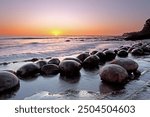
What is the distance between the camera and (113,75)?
587 cm

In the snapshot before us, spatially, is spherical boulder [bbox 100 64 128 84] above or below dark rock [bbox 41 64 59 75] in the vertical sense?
above

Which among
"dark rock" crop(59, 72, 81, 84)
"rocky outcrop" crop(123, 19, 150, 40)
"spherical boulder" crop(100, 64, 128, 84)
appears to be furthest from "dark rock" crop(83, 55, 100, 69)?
"rocky outcrop" crop(123, 19, 150, 40)

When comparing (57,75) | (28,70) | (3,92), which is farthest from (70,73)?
(3,92)

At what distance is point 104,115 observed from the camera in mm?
3260

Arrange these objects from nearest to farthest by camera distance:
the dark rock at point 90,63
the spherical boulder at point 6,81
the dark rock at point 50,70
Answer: the spherical boulder at point 6,81, the dark rock at point 50,70, the dark rock at point 90,63

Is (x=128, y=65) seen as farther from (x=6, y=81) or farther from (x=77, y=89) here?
(x=6, y=81)

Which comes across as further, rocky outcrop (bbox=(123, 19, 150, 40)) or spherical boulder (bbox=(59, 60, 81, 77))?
rocky outcrop (bbox=(123, 19, 150, 40))

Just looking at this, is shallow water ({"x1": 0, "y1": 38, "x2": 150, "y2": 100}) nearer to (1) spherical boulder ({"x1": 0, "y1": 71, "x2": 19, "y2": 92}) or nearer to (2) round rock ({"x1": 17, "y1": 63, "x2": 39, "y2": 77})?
(1) spherical boulder ({"x1": 0, "y1": 71, "x2": 19, "y2": 92})

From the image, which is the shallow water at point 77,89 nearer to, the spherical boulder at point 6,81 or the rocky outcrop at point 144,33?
the spherical boulder at point 6,81

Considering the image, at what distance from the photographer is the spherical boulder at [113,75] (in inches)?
230

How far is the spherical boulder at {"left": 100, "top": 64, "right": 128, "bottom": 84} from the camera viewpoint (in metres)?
5.85

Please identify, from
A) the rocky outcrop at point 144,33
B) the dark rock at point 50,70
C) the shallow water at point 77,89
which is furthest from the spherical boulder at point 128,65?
the rocky outcrop at point 144,33

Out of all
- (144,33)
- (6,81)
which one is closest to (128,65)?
(6,81)

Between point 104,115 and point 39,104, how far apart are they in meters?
1.02
